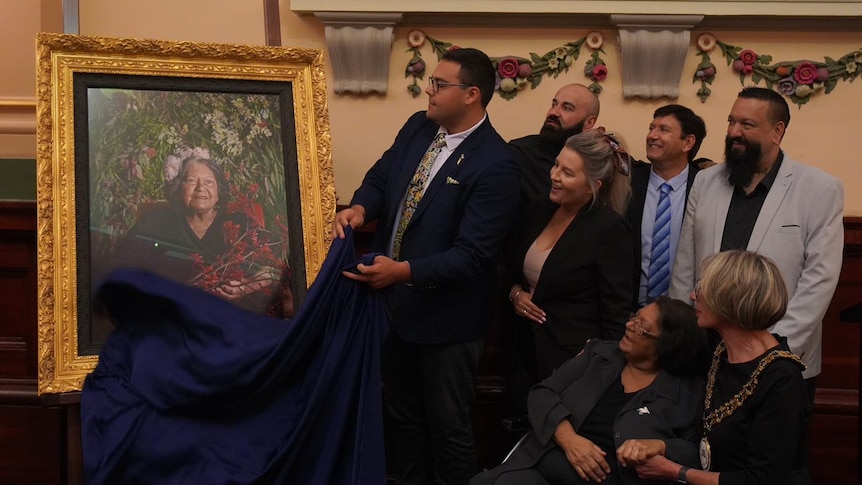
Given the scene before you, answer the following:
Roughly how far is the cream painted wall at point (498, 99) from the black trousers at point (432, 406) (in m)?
0.94

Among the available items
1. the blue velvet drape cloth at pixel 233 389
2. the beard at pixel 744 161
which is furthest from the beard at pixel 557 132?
the blue velvet drape cloth at pixel 233 389

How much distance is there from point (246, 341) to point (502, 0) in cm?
189

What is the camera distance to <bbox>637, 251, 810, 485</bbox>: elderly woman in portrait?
2871mm

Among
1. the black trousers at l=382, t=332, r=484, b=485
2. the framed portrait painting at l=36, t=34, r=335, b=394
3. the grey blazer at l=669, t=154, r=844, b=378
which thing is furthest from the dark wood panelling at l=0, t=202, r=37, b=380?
the grey blazer at l=669, t=154, r=844, b=378

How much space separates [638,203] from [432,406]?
1.05 meters

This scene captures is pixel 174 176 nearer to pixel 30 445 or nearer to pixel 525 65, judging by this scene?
pixel 30 445

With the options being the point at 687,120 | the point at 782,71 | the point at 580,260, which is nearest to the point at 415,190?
the point at 580,260

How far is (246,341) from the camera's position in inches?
131

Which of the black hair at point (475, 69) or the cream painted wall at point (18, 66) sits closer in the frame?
the black hair at point (475, 69)

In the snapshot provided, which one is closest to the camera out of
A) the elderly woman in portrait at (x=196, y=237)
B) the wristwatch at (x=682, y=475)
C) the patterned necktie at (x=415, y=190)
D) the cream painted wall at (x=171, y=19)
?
the wristwatch at (x=682, y=475)

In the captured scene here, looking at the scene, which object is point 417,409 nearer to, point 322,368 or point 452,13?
point 322,368

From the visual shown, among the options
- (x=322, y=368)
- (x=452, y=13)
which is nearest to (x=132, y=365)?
(x=322, y=368)

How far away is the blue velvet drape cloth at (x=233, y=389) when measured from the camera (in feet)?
10.7

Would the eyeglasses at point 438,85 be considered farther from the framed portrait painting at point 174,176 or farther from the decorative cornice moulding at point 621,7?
the decorative cornice moulding at point 621,7
